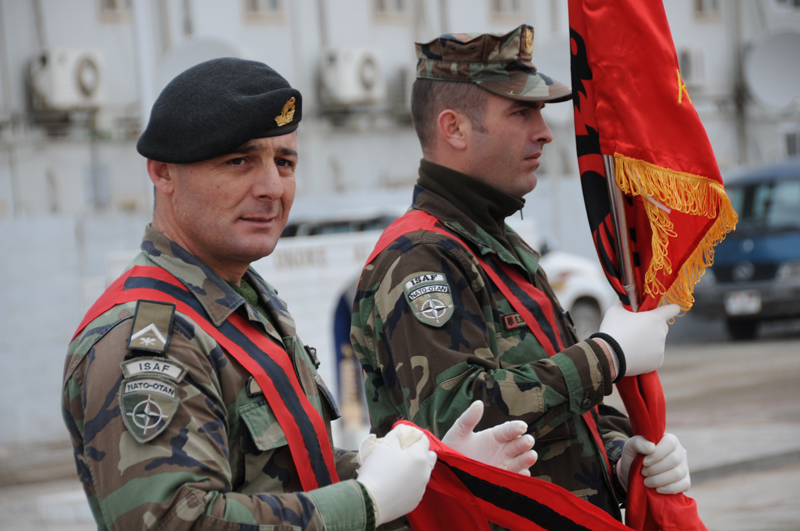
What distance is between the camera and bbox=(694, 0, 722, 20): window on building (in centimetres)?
2070

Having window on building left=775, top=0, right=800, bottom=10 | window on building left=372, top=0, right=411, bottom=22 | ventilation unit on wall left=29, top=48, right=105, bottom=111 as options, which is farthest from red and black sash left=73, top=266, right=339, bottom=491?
window on building left=775, top=0, right=800, bottom=10

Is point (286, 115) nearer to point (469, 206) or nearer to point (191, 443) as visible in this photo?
point (191, 443)

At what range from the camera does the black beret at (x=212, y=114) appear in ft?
6.00

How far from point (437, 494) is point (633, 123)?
1116mm

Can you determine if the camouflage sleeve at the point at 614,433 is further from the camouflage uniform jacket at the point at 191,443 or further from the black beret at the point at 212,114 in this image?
the black beret at the point at 212,114

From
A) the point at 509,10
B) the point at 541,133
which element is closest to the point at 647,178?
the point at 541,133

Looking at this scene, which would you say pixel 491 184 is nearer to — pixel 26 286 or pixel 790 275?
pixel 26 286

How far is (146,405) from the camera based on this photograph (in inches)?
62.7

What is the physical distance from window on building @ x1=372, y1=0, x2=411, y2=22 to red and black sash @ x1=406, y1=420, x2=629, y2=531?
1682 cm

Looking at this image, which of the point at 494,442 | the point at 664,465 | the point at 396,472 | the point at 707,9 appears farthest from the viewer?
the point at 707,9

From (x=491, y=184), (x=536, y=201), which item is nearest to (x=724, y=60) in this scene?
(x=536, y=201)

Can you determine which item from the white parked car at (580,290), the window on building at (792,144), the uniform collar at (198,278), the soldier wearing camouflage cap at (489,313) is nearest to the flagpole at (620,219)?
the soldier wearing camouflage cap at (489,313)

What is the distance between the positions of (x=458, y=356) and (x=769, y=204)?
1288 centimetres

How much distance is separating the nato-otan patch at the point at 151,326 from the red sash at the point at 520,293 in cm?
98
